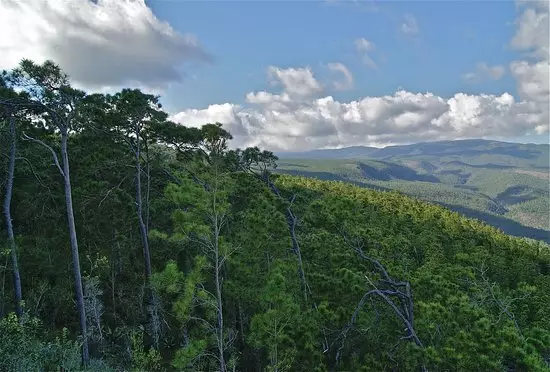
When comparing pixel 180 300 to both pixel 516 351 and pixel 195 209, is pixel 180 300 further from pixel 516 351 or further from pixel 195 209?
pixel 516 351

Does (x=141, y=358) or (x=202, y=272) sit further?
(x=202, y=272)

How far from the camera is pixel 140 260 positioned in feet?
87.0

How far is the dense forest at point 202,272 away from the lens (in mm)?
11766

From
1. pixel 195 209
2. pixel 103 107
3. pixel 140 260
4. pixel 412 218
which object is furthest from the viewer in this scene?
pixel 412 218

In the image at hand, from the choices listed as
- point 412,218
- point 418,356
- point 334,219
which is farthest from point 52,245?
point 412,218

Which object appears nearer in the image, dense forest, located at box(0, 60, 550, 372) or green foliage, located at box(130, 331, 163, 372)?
dense forest, located at box(0, 60, 550, 372)

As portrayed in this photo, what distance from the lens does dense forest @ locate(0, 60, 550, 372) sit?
11.8 meters

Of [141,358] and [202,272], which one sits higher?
[202,272]

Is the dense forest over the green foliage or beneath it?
over

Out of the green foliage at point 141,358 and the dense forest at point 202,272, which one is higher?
the dense forest at point 202,272

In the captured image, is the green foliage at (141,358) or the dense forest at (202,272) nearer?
the dense forest at (202,272)

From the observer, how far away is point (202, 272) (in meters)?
17.4

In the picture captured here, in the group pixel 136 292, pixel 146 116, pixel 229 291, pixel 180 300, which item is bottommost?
pixel 136 292

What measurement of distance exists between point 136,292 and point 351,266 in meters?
15.2
